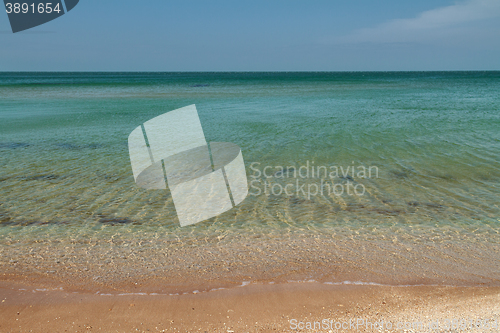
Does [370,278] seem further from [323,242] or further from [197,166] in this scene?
[197,166]

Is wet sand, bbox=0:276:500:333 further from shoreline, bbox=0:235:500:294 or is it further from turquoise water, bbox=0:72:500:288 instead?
turquoise water, bbox=0:72:500:288

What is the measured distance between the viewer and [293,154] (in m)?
9.98

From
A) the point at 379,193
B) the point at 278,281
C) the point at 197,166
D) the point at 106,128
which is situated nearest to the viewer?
the point at 278,281

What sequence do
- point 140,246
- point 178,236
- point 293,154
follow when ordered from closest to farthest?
point 140,246, point 178,236, point 293,154

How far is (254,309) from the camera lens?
3533mm

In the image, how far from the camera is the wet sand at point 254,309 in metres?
3.27

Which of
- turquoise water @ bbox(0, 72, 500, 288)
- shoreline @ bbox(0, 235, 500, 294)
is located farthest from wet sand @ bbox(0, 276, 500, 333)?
turquoise water @ bbox(0, 72, 500, 288)

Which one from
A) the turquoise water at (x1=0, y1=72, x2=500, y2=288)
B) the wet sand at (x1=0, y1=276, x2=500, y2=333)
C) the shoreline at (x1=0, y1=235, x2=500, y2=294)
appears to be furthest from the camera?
the turquoise water at (x1=0, y1=72, x2=500, y2=288)

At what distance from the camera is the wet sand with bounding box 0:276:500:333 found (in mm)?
3268

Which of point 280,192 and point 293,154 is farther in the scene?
point 293,154

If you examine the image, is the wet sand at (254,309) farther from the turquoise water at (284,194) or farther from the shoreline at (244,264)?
the turquoise water at (284,194)

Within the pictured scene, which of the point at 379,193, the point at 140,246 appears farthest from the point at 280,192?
the point at 140,246

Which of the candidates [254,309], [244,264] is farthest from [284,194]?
[254,309]

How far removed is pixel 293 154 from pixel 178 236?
5.45m
